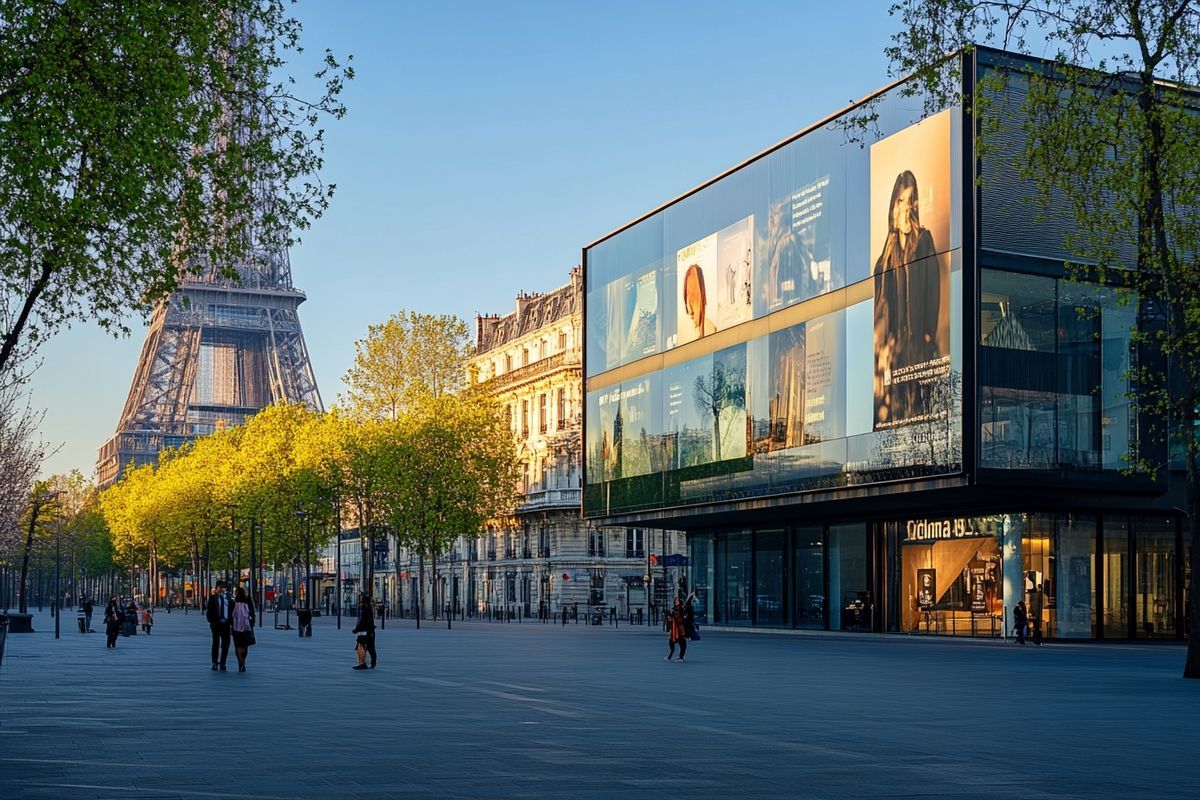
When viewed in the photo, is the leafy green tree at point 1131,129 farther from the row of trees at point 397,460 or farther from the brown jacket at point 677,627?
the row of trees at point 397,460

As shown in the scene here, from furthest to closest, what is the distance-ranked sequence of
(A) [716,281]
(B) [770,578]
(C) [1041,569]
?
(B) [770,578]
(A) [716,281]
(C) [1041,569]

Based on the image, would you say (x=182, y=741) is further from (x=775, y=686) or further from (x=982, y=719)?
(x=775, y=686)

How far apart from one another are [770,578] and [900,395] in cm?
1927

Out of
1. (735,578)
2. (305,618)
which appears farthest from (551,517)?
(305,618)

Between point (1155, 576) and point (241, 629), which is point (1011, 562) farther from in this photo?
point (241, 629)

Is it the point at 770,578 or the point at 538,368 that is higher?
the point at 538,368

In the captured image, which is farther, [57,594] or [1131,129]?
[57,594]

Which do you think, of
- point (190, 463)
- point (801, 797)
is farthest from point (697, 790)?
point (190, 463)

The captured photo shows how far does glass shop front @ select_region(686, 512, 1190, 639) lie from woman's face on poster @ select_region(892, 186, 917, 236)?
11.6 metres

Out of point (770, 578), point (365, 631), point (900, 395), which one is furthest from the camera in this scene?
point (770, 578)

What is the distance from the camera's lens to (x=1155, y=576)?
2279 inches

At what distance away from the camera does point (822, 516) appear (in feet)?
219

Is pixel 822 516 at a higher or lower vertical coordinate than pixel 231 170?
lower

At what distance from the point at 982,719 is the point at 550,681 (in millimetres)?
11474
